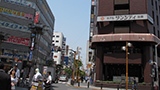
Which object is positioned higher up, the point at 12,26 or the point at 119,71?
the point at 12,26

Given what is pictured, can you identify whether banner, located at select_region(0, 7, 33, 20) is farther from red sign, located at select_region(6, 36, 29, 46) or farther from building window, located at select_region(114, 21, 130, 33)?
building window, located at select_region(114, 21, 130, 33)

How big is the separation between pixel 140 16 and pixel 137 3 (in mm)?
3022

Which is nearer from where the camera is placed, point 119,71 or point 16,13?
point 119,71

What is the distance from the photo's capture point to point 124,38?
26.1m

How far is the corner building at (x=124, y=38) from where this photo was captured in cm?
2606

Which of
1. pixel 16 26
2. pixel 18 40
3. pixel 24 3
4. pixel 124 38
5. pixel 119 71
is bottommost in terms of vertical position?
pixel 119 71

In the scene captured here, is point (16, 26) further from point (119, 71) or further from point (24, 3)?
point (119, 71)

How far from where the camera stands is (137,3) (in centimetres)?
2803

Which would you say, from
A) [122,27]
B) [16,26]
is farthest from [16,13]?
[122,27]

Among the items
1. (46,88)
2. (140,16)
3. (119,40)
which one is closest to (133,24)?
(140,16)

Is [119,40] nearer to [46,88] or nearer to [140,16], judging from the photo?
[140,16]

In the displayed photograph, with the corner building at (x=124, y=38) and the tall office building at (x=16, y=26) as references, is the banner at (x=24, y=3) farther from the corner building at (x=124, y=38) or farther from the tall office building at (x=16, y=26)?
the corner building at (x=124, y=38)

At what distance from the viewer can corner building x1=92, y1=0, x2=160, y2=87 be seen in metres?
26.1

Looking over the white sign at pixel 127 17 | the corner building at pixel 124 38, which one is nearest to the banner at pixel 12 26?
the corner building at pixel 124 38
